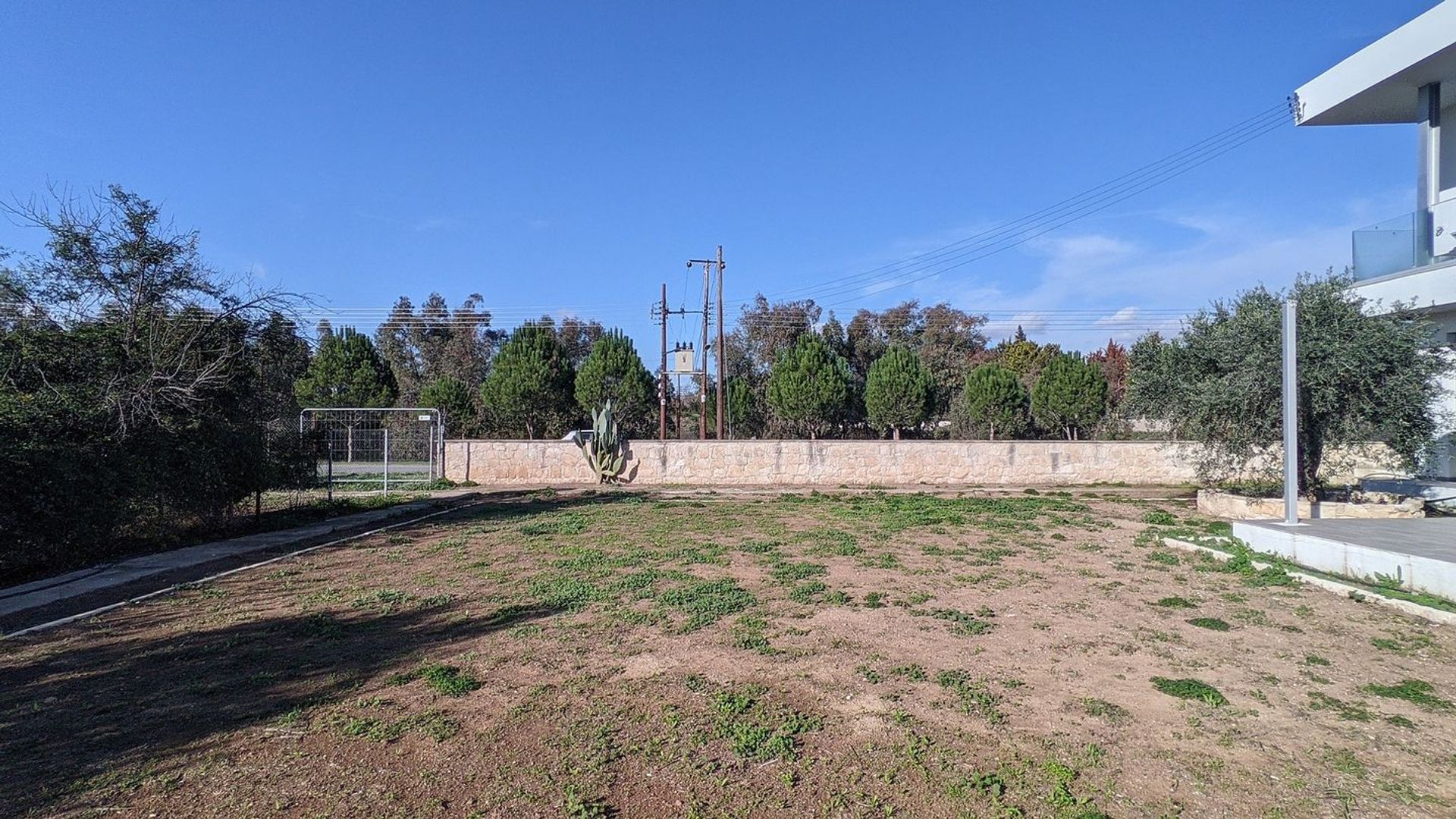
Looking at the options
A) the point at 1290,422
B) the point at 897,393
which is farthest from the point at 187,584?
the point at 897,393

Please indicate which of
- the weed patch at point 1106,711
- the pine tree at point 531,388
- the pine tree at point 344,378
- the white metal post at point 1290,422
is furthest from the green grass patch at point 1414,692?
the pine tree at point 344,378

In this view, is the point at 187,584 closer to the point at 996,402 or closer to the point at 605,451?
the point at 605,451

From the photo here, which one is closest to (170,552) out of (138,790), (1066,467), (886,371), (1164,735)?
(138,790)

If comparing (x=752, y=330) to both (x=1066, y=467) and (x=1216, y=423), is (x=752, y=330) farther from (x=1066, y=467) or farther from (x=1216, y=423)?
(x=1216, y=423)

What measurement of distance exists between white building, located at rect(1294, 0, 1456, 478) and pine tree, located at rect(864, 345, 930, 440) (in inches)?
706

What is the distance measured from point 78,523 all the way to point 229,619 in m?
3.96

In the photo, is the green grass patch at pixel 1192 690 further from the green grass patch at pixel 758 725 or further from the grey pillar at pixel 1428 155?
the grey pillar at pixel 1428 155

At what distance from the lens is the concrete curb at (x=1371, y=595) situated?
6.49 meters

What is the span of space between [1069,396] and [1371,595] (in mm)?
28397

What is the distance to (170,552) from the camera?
10.6 m

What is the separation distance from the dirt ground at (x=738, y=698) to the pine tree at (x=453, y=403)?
28.8 metres

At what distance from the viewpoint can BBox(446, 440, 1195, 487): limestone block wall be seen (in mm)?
22672

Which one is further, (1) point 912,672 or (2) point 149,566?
(2) point 149,566

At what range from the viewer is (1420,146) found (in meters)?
17.8
